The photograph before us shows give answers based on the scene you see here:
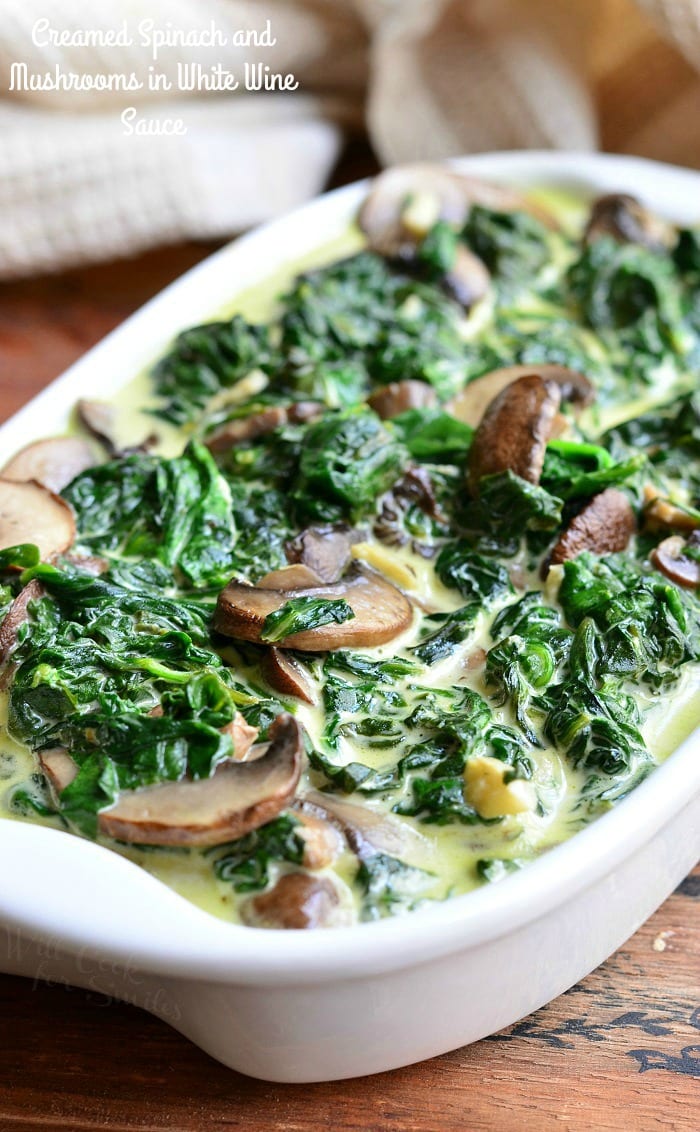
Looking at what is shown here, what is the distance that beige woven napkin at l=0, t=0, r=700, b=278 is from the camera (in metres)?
5.95

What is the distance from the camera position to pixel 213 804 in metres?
3.01

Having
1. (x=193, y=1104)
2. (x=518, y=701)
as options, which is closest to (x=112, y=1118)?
(x=193, y=1104)

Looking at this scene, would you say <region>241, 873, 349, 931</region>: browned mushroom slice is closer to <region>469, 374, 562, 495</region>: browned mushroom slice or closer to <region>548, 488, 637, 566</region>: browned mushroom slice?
<region>548, 488, 637, 566</region>: browned mushroom slice

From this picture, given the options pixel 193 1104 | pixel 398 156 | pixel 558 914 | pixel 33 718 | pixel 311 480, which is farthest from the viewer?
pixel 398 156

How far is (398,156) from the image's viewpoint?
664 cm

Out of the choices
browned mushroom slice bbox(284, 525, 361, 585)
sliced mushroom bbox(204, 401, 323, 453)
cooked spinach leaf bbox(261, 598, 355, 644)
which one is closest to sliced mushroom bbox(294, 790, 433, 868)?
cooked spinach leaf bbox(261, 598, 355, 644)

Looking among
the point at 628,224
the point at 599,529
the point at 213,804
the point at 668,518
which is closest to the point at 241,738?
the point at 213,804

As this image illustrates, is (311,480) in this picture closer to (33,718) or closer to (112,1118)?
(33,718)

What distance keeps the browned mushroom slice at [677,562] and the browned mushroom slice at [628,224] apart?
7.26 feet

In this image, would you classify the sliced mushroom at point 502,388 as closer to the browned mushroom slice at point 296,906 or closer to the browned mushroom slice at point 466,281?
the browned mushroom slice at point 466,281

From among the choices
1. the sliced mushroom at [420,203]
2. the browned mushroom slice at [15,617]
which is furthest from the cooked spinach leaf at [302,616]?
the sliced mushroom at [420,203]

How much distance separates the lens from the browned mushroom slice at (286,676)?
138 inches

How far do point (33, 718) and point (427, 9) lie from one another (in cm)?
446

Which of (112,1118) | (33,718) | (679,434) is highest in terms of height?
(679,434)
